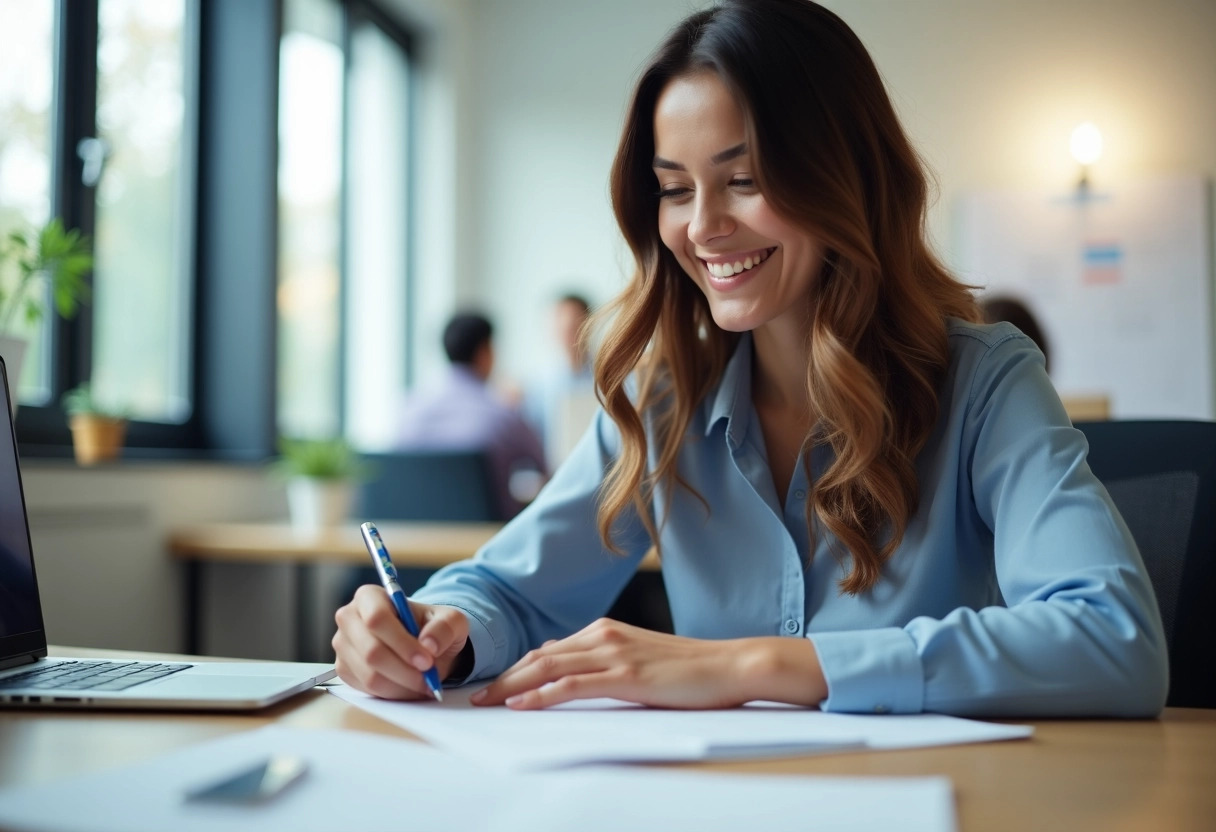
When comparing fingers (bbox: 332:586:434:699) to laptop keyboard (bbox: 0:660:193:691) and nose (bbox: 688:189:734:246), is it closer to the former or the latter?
laptop keyboard (bbox: 0:660:193:691)

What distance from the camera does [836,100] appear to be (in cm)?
114

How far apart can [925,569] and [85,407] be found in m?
2.08

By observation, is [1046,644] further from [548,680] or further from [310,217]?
[310,217]

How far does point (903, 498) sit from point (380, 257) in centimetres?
430

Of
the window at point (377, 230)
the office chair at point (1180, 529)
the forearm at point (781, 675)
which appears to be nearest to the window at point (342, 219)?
the window at point (377, 230)

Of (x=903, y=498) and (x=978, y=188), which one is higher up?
(x=978, y=188)

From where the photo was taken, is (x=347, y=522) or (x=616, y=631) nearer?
(x=616, y=631)

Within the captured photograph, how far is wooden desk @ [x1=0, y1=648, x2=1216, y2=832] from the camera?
0.61 meters

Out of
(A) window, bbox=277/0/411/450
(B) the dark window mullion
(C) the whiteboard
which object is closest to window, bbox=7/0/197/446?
(B) the dark window mullion

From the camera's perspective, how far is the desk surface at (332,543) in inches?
90.7

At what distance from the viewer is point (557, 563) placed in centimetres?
126

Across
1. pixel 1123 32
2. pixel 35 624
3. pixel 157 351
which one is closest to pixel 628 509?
pixel 35 624

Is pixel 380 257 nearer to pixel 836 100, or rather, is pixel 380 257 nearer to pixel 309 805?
pixel 836 100

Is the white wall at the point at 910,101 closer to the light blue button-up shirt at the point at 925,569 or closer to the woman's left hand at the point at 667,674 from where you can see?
the light blue button-up shirt at the point at 925,569
